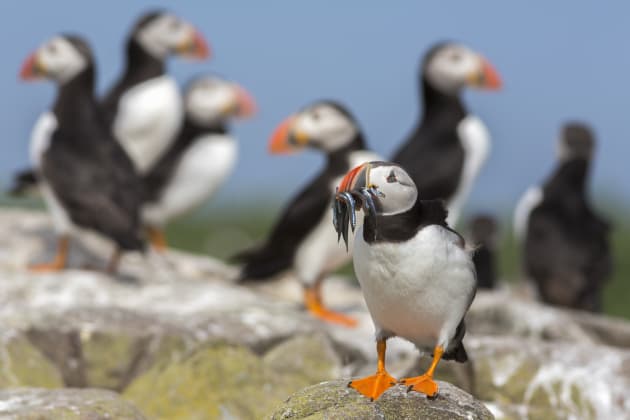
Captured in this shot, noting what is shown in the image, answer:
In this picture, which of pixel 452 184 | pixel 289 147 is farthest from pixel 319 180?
pixel 452 184

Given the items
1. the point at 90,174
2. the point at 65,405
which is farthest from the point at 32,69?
the point at 65,405

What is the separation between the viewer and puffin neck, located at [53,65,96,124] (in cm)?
967

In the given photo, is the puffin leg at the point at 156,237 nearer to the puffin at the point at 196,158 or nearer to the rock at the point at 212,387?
the puffin at the point at 196,158

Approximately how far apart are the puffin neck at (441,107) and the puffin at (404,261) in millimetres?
6314

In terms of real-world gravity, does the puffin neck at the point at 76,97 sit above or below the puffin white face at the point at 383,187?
below

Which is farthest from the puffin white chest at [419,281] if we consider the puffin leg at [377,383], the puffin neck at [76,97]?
the puffin neck at [76,97]

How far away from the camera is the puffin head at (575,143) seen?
12016mm

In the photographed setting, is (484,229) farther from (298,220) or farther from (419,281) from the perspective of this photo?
(419,281)

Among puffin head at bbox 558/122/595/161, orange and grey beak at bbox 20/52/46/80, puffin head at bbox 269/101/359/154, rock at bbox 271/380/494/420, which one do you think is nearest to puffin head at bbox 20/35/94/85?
orange and grey beak at bbox 20/52/46/80

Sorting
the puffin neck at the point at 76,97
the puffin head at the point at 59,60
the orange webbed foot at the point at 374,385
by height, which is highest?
the orange webbed foot at the point at 374,385

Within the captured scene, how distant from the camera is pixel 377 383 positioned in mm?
4195

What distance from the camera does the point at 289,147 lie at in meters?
9.62

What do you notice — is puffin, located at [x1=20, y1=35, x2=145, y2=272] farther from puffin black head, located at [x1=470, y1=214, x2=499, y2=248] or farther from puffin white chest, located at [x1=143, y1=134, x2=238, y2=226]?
puffin black head, located at [x1=470, y1=214, x2=499, y2=248]

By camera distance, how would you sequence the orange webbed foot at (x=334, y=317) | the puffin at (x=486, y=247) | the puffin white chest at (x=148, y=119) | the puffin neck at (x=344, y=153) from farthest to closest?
the puffin at (x=486, y=247)
the puffin white chest at (x=148, y=119)
the puffin neck at (x=344, y=153)
the orange webbed foot at (x=334, y=317)
